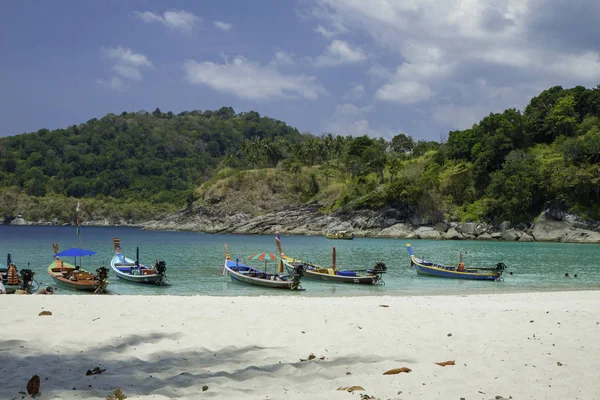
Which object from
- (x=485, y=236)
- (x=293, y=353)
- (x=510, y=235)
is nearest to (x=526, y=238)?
(x=510, y=235)

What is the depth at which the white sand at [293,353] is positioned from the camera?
7043 mm

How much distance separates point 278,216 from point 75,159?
112m

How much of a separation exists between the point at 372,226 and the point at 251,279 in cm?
7260

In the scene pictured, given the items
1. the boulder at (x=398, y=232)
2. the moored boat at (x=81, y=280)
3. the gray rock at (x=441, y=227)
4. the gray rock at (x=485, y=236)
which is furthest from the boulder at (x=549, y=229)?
the moored boat at (x=81, y=280)

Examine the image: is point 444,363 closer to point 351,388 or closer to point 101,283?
point 351,388

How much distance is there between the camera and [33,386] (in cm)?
665

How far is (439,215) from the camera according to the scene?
315ft

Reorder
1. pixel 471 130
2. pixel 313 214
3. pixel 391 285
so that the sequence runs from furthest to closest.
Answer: pixel 313 214, pixel 471 130, pixel 391 285

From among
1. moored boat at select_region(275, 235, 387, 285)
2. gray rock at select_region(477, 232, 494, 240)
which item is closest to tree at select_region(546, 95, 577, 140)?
gray rock at select_region(477, 232, 494, 240)

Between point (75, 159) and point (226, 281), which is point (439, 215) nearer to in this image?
point (226, 281)

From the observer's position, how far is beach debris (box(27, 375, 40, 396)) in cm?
655

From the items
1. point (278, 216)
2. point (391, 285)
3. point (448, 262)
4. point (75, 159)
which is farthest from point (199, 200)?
point (391, 285)

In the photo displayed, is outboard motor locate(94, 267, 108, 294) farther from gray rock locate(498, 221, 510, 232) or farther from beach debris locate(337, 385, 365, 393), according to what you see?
gray rock locate(498, 221, 510, 232)

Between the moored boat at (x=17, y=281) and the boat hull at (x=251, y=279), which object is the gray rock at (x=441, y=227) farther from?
the moored boat at (x=17, y=281)
